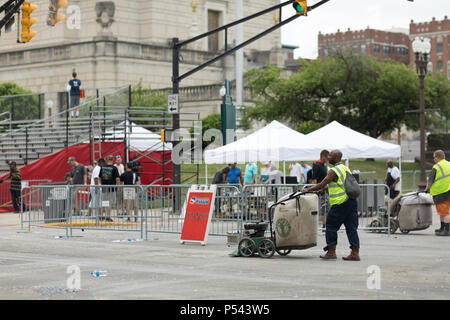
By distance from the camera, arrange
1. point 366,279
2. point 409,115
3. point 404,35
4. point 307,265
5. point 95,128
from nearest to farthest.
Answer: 1. point 366,279
2. point 307,265
3. point 95,128
4. point 409,115
5. point 404,35

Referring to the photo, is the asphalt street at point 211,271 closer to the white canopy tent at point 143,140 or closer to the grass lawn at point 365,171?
the white canopy tent at point 143,140

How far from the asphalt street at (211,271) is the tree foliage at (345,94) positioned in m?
28.8

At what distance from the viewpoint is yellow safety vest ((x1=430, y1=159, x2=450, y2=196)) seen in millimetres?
18078

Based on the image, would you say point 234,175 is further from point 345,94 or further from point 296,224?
point 345,94

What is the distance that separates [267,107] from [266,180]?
2173 centimetres

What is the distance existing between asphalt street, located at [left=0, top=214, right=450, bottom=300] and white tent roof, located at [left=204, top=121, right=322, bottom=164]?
21.0 feet

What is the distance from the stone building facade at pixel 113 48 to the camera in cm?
5216

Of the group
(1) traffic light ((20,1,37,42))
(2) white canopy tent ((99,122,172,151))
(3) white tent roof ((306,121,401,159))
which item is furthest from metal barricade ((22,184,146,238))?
A: (2) white canopy tent ((99,122,172,151))

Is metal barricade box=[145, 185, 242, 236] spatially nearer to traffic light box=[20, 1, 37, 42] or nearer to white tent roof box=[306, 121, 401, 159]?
traffic light box=[20, 1, 37, 42]

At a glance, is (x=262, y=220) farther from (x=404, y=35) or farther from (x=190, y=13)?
(x=404, y=35)

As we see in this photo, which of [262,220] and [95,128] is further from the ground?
[95,128]

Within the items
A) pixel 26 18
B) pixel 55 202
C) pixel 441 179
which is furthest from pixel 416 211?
pixel 26 18

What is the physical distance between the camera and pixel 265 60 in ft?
211

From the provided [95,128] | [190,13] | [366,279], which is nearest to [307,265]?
[366,279]
